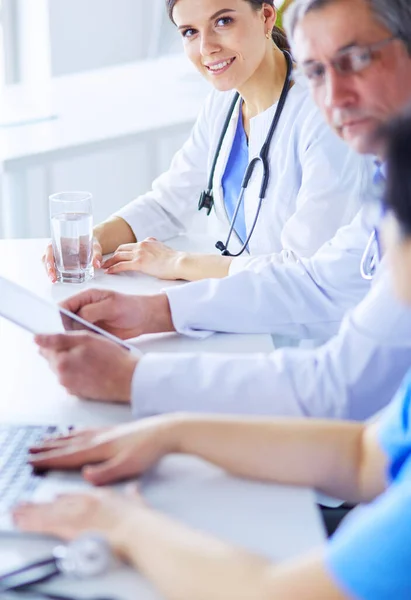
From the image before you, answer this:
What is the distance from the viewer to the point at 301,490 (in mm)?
857

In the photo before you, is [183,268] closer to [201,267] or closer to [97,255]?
[201,267]

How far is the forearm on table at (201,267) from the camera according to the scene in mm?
1557

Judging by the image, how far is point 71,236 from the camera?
1.50 metres

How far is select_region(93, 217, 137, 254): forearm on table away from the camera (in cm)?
175

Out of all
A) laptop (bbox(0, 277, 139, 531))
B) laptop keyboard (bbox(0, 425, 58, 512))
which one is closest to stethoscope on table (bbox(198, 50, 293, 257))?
laptop (bbox(0, 277, 139, 531))

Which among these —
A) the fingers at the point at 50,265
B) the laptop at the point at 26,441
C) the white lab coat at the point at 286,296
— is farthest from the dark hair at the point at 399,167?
the fingers at the point at 50,265

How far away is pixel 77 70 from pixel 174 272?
2245 mm

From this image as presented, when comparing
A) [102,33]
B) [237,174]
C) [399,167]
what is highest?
[399,167]

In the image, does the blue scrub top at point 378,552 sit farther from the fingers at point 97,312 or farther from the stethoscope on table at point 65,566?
the fingers at point 97,312

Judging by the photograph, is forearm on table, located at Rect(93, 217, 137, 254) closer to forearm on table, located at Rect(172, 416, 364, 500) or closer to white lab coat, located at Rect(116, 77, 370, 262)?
white lab coat, located at Rect(116, 77, 370, 262)

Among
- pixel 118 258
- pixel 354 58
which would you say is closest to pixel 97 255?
pixel 118 258

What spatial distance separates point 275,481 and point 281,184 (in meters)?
0.93

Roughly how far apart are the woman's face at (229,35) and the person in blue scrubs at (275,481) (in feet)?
3.49

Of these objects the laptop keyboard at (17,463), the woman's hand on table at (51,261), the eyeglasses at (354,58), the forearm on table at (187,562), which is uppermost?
the eyeglasses at (354,58)
